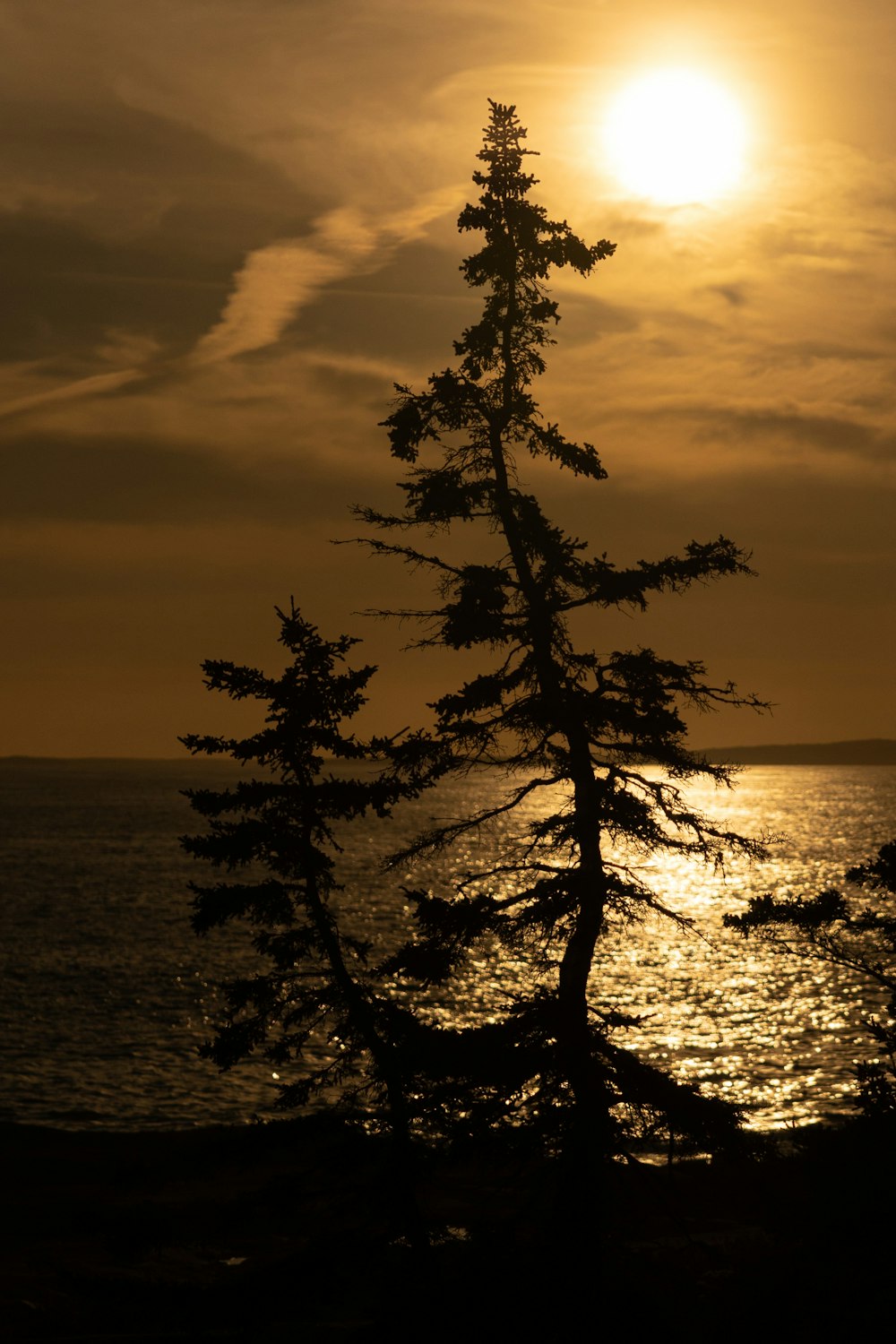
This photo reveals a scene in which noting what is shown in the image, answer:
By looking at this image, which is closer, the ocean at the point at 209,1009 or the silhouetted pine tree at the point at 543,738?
the silhouetted pine tree at the point at 543,738

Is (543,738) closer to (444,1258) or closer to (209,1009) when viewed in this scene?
(444,1258)

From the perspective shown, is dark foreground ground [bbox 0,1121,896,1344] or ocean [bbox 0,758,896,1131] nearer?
dark foreground ground [bbox 0,1121,896,1344]

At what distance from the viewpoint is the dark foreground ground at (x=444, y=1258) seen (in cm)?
2080

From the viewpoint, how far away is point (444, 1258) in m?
28.7

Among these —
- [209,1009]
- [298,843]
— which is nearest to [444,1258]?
[298,843]

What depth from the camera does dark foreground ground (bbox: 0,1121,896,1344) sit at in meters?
20.8

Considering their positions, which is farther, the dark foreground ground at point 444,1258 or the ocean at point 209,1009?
the ocean at point 209,1009

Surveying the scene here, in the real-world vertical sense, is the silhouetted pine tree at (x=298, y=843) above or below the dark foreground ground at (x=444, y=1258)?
above

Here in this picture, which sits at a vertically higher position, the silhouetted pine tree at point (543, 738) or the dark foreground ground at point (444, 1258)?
the silhouetted pine tree at point (543, 738)

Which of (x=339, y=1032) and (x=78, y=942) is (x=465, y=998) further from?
(x=339, y=1032)

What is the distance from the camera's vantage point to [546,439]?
75.0 ft

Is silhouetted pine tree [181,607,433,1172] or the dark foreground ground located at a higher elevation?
silhouetted pine tree [181,607,433,1172]

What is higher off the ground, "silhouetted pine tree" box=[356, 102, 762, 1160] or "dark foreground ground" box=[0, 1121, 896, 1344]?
"silhouetted pine tree" box=[356, 102, 762, 1160]

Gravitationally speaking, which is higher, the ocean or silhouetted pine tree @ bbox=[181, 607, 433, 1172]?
silhouetted pine tree @ bbox=[181, 607, 433, 1172]
